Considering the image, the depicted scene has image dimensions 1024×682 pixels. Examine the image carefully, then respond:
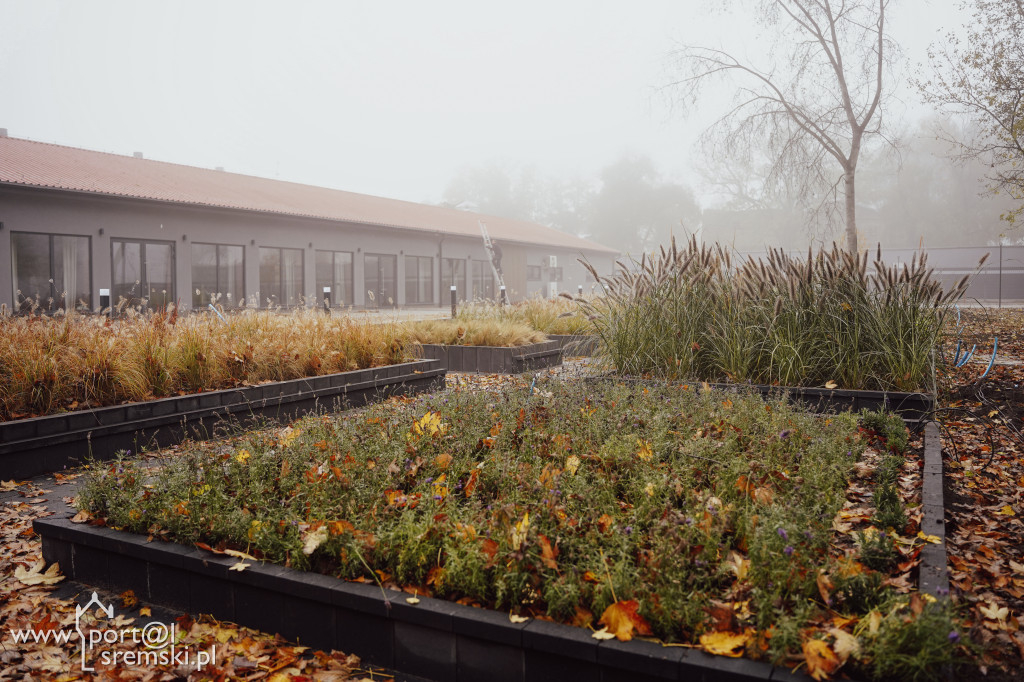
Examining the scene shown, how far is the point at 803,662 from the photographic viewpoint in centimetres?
198

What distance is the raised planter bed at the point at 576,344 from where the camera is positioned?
26.3 ft

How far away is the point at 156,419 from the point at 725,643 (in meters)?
4.99

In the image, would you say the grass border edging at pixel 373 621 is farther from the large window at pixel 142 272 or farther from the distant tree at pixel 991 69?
the large window at pixel 142 272

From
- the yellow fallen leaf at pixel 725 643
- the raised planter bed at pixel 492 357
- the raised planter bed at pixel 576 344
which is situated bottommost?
the yellow fallen leaf at pixel 725 643

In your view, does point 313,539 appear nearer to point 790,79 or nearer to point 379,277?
point 790,79

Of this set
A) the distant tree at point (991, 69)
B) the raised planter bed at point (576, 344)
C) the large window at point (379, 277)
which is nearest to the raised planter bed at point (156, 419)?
the raised planter bed at point (576, 344)

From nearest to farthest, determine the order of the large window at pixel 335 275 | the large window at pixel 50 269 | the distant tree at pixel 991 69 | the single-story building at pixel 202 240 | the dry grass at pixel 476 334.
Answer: the dry grass at pixel 476 334, the distant tree at pixel 991 69, the large window at pixel 50 269, the single-story building at pixel 202 240, the large window at pixel 335 275

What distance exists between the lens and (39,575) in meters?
3.32

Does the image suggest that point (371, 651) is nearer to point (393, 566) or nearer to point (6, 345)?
point (393, 566)

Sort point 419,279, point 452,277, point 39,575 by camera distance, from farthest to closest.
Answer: point 452,277, point 419,279, point 39,575

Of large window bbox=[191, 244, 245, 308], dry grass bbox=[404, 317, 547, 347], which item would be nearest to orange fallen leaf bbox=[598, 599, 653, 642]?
dry grass bbox=[404, 317, 547, 347]

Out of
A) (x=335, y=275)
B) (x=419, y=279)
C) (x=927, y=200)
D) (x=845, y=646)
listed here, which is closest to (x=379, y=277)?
(x=335, y=275)

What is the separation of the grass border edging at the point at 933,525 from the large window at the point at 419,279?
23647 mm

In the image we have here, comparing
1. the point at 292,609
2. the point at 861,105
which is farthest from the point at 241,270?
the point at 292,609
